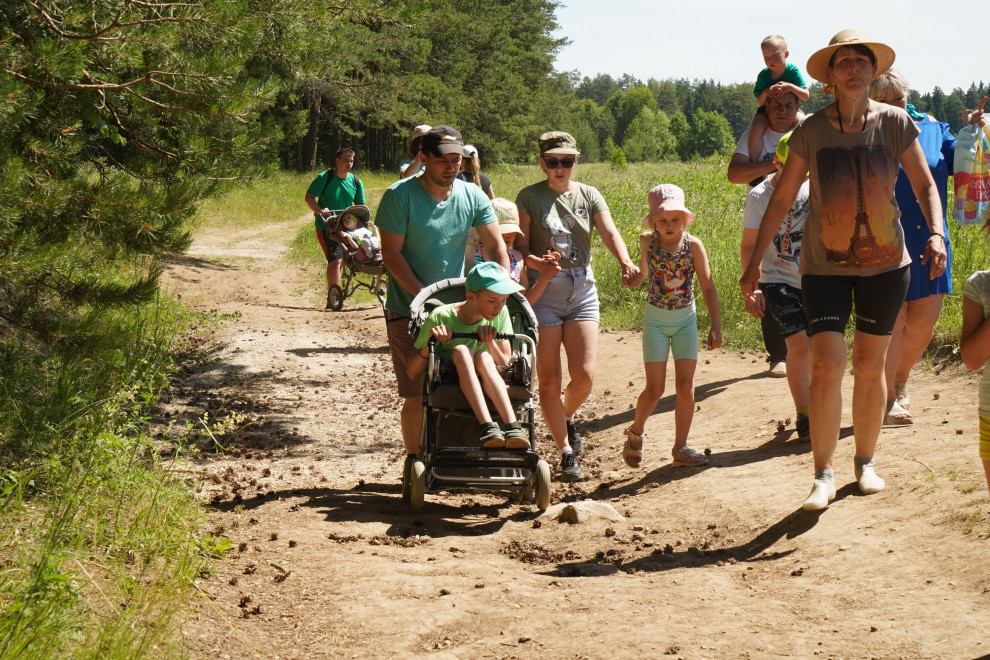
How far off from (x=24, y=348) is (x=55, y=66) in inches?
118

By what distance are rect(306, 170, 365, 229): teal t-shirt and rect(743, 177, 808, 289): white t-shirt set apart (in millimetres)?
7901

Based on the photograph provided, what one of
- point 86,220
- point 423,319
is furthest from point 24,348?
point 423,319

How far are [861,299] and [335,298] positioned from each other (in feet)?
33.7

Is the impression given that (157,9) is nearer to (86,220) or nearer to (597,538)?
(86,220)

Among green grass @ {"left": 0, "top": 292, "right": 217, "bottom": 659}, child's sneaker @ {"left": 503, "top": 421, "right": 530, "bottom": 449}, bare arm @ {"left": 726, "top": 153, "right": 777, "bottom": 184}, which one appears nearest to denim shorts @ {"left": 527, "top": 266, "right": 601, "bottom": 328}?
child's sneaker @ {"left": 503, "top": 421, "right": 530, "bottom": 449}

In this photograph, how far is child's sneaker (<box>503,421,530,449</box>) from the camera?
565 cm

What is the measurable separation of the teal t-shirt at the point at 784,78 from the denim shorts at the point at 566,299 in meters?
2.28

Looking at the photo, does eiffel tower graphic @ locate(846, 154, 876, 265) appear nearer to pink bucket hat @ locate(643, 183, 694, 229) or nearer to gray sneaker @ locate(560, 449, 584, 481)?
pink bucket hat @ locate(643, 183, 694, 229)

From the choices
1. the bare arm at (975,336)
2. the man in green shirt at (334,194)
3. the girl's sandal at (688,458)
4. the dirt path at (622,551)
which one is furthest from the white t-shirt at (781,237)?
the man in green shirt at (334,194)

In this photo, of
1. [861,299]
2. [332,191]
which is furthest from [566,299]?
[332,191]

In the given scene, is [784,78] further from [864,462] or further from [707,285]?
[864,462]

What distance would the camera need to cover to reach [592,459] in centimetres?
768

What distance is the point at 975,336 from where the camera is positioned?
376 cm

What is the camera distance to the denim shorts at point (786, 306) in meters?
6.66
